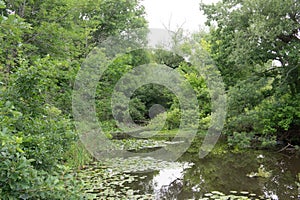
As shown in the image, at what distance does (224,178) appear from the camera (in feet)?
17.5

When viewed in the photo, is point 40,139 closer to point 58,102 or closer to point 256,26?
point 58,102

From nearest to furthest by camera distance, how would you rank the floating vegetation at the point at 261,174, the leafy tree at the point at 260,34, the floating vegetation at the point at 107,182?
the floating vegetation at the point at 107,182, the floating vegetation at the point at 261,174, the leafy tree at the point at 260,34

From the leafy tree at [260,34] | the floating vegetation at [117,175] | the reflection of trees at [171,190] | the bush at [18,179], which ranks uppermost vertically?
the leafy tree at [260,34]

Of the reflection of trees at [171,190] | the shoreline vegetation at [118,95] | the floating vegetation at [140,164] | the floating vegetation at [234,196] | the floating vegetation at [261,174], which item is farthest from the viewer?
the floating vegetation at [140,164]

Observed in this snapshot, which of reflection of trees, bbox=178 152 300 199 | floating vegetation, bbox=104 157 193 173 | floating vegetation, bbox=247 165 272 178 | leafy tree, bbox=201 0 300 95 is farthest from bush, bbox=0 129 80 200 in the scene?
leafy tree, bbox=201 0 300 95

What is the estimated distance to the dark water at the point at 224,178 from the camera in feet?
15.0

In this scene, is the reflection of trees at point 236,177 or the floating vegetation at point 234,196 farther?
the reflection of trees at point 236,177

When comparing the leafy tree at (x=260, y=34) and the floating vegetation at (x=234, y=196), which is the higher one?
the leafy tree at (x=260, y=34)

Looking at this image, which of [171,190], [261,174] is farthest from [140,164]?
[261,174]

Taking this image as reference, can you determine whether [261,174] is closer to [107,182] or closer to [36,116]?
[107,182]

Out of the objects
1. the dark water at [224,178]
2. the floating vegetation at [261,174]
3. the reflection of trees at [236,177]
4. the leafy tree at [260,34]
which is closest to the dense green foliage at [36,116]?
the dark water at [224,178]

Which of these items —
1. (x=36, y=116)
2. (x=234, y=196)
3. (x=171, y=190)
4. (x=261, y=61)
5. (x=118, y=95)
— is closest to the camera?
(x=36, y=116)

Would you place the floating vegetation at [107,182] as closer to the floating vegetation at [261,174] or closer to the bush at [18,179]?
the bush at [18,179]

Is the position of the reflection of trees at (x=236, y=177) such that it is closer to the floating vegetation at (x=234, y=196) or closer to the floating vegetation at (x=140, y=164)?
the floating vegetation at (x=234, y=196)
